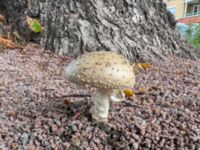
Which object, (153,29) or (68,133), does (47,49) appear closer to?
(153,29)

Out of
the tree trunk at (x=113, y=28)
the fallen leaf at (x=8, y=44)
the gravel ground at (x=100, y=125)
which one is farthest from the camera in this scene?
the fallen leaf at (x=8, y=44)

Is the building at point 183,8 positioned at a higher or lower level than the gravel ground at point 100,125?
higher

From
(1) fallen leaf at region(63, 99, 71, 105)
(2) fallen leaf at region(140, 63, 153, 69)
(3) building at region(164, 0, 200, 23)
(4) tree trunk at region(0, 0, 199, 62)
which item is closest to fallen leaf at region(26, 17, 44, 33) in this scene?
(4) tree trunk at region(0, 0, 199, 62)

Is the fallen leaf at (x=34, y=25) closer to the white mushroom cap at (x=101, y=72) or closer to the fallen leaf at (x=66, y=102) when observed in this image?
the fallen leaf at (x=66, y=102)

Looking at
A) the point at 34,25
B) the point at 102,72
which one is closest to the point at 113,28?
the point at 34,25

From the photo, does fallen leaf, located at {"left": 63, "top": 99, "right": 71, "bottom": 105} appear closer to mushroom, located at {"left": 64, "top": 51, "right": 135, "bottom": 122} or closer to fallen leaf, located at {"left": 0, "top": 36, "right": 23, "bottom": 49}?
mushroom, located at {"left": 64, "top": 51, "right": 135, "bottom": 122}

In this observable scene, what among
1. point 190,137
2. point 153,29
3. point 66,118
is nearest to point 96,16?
point 153,29

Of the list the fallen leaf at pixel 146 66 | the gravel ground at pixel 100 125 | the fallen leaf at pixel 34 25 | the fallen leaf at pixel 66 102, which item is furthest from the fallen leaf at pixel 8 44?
the fallen leaf at pixel 66 102
